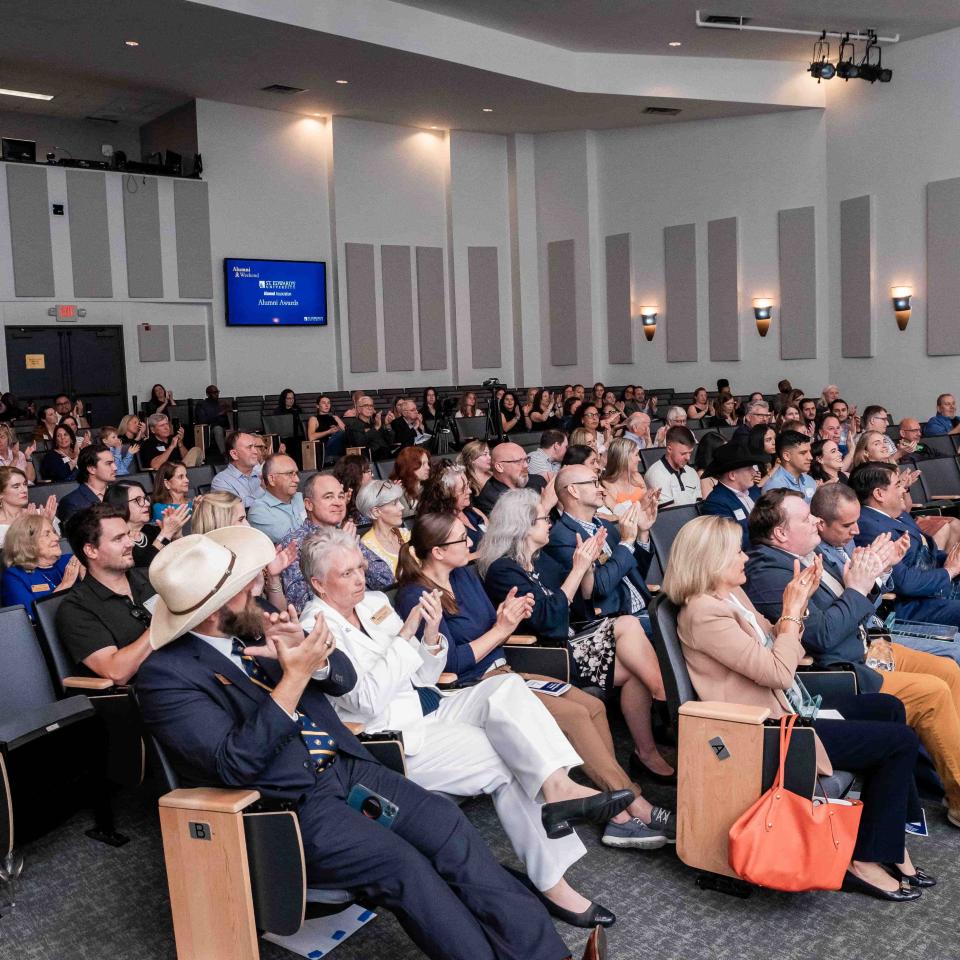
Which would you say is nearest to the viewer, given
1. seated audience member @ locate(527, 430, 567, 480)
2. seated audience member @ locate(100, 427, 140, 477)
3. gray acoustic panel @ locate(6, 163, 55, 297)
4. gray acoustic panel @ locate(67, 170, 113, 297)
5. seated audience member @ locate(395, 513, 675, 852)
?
seated audience member @ locate(395, 513, 675, 852)

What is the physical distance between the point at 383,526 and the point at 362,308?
13.3 m

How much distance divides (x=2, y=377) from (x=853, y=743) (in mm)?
14218

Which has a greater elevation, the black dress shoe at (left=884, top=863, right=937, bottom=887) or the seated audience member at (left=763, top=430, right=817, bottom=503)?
the seated audience member at (left=763, top=430, right=817, bottom=503)

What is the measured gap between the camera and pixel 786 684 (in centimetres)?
318

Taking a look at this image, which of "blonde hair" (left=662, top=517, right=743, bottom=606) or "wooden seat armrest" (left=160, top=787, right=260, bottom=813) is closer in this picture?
"wooden seat armrest" (left=160, top=787, right=260, bottom=813)

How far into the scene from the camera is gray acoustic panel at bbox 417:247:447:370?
717 inches

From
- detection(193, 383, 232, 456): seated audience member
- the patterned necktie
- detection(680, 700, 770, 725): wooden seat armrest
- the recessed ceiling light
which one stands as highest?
the recessed ceiling light

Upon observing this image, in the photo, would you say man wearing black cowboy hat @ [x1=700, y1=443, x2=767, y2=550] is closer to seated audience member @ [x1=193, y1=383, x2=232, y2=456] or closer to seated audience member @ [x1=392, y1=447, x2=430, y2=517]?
seated audience member @ [x1=392, y1=447, x2=430, y2=517]

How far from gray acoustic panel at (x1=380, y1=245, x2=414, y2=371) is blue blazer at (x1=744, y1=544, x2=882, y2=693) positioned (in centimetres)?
1455

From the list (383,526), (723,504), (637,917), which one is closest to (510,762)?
(637,917)

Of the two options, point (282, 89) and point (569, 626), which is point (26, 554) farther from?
point (282, 89)

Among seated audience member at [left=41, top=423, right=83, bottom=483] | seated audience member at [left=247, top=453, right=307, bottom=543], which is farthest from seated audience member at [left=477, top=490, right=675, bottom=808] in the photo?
seated audience member at [left=41, top=423, right=83, bottom=483]

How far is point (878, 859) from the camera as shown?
3117 mm

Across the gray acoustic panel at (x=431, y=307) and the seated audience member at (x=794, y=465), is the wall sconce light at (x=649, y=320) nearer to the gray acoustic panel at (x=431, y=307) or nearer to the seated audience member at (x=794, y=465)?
the gray acoustic panel at (x=431, y=307)
